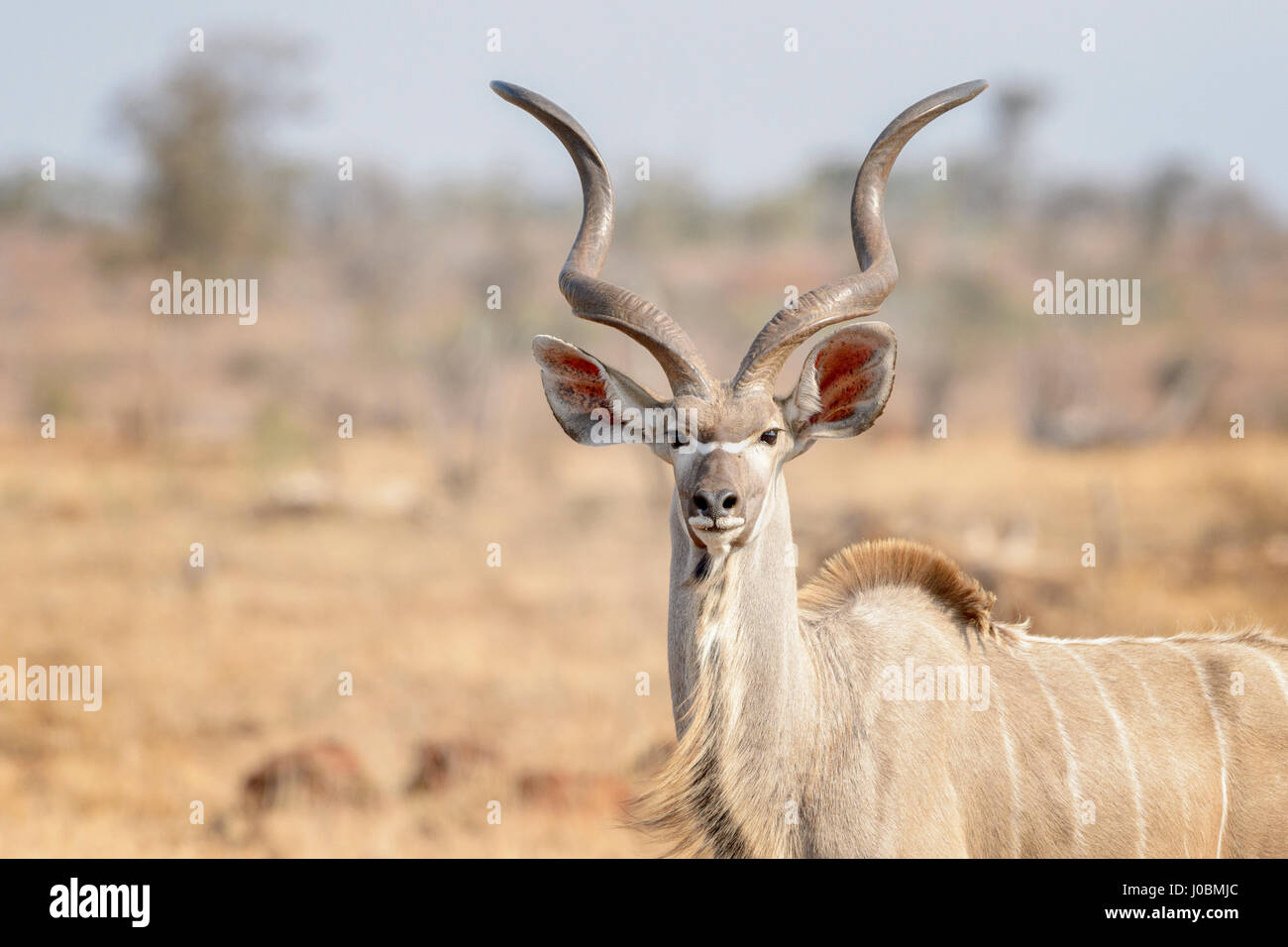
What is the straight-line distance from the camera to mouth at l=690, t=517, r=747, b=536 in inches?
128

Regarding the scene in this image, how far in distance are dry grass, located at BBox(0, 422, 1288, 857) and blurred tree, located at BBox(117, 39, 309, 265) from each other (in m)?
7.15

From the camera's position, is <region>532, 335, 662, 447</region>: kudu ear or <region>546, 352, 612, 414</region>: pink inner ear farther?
<region>546, 352, 612, 414</region>: pink inner ear

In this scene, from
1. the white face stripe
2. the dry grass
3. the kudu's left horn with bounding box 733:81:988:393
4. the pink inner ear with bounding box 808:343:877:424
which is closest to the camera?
the white face stripe

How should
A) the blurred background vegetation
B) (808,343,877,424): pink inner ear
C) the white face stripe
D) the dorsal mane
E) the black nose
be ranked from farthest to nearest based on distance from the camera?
the blurred background vegetation < the dorsal mane < (808,343,877,424): pink inner ear < the white face stripe < the black nose

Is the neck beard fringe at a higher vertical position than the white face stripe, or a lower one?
lower

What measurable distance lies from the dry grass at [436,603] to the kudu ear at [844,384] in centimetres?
160

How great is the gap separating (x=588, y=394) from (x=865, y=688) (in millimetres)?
1133

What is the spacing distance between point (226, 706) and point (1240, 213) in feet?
129

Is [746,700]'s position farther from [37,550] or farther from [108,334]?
[108,334]

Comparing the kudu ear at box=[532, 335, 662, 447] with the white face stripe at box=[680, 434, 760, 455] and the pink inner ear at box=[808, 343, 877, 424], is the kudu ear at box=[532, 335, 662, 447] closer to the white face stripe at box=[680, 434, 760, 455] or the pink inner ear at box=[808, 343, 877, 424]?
the white face stripe at box=[680, 434, 760, 455]

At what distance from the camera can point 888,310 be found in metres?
26.1

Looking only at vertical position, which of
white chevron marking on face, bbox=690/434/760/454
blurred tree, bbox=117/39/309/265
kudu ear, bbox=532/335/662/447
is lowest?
white chevron marking on face, bbox=690/434/760/454

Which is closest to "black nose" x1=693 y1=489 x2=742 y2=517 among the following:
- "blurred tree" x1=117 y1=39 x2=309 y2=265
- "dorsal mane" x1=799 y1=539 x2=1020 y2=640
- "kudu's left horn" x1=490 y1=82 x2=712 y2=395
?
"kudu's left horn" x1=490 y1=82 x2=712 y2=395
